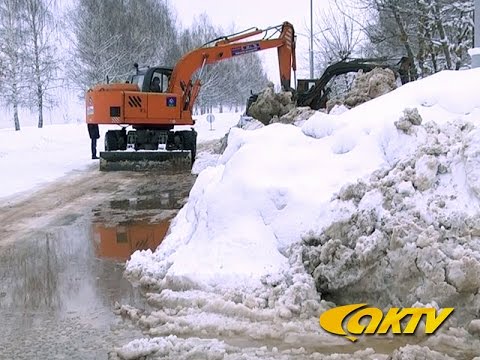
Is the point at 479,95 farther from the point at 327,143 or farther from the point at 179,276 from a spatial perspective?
the point at 179,276

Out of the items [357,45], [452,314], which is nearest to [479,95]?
[452,314]

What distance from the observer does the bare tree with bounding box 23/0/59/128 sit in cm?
3956

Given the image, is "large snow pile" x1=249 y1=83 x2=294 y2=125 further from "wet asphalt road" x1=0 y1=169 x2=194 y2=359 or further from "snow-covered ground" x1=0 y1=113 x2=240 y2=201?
"snow-covered ground" x1=0 y1=113 x2=240 y2=201

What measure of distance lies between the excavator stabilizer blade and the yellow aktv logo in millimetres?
11238

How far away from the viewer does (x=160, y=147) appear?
1727cm

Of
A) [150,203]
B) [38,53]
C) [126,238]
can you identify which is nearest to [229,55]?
[150,203]

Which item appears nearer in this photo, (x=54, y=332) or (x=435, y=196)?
(x=54, y=332)

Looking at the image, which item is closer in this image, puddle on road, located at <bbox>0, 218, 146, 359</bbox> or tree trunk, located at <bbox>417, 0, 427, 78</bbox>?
puddle on road, located at <bbox>0, 218, 146, 359</bbox>

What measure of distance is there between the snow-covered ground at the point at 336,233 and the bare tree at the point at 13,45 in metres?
33.1

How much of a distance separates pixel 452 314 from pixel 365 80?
8521mm

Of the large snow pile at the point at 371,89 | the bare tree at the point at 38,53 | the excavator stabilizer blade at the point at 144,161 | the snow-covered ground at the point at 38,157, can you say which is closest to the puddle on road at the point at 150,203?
the snow-covered ground at the point at 38,157

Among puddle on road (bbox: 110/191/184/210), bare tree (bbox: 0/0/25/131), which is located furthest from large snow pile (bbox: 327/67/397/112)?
bare tree (bbox: 0/0/25/131)

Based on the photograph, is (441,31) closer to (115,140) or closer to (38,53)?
(115,140)

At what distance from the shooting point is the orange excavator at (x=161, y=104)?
16094 millimetres
